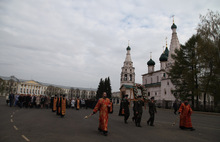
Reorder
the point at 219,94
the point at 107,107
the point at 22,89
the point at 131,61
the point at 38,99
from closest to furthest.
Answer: the point at 107,107, the point at 38,99, the point at 219,94, the point at 131,61, the point at 22,89

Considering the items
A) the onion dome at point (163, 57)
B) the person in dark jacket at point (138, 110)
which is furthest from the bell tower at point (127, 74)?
the person in dark jacket at point (138, 110)

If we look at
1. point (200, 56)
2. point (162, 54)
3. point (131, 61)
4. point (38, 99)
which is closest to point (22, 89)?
point (131, 61)

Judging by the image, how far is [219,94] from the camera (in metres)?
24.9

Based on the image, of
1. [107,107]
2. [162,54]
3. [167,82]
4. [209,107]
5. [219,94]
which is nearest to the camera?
[107,107]

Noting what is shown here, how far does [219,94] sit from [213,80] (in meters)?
2.51

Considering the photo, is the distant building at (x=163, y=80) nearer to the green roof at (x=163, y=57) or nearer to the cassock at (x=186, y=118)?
the green roof at (x=163, y=57)

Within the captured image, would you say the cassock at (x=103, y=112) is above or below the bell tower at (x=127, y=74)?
below

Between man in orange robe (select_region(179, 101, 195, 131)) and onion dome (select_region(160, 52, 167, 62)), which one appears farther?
onion dome (select_region(160, 52, 167, 62))

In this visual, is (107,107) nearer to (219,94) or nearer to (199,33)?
(219,94)

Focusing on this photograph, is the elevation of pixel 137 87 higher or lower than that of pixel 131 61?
lower

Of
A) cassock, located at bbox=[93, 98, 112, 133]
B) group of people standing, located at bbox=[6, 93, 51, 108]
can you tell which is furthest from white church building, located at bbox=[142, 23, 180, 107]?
cassock, located at bbox=[93, 98, 112, 133]

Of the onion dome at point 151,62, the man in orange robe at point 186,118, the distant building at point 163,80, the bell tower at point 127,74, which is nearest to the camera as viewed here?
the man in orange robe at point 186,118

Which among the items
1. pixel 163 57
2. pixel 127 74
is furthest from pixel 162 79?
pixel 127 74

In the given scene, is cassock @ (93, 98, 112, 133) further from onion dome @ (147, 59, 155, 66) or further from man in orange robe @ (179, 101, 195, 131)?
onion dome @ (147, 59, 155, 66)
